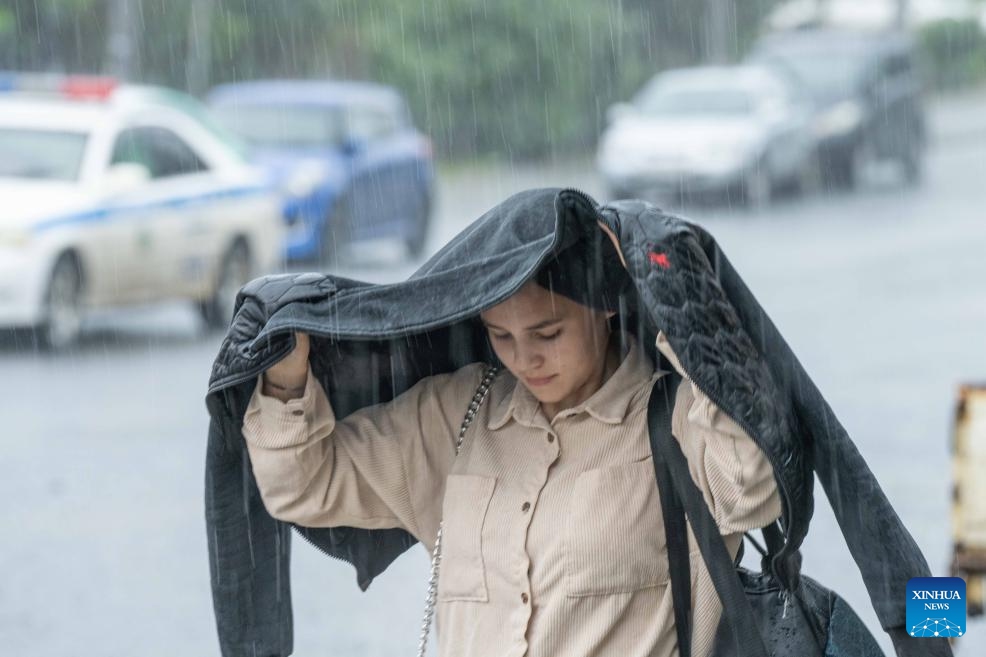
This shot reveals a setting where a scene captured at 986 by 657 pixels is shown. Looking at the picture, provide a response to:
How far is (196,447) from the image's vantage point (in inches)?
339

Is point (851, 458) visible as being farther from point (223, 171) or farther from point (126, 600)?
point (223, 171)

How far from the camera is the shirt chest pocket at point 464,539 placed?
2799mm

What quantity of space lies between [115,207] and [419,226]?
18.5 feet

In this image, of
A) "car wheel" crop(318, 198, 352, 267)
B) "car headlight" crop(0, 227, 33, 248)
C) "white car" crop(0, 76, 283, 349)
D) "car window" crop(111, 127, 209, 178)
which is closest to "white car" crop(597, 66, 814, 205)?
"car wheel" crop(318, 198, 352, 267)

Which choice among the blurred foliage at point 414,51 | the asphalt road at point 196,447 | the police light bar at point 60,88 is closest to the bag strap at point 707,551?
the asphalt road at point 196,447

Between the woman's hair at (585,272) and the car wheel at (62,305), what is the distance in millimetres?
8615

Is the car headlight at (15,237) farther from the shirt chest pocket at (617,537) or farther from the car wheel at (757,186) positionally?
the car wheel at (757,186)

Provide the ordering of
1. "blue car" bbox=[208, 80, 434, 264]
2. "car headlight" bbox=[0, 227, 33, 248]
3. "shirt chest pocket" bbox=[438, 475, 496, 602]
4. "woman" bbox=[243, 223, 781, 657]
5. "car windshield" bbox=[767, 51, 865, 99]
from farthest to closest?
"car windshield" bbox=[767, 51, 865, 99] < "blue car" bbox=[208, 80, 434, 264] < "car headlight" bbox=[0, 227, 33, 248] < "shirt chest pocket" bbox=[438, 475, 496, 602] < "woman" bbox=[243, 223, 781, 657]

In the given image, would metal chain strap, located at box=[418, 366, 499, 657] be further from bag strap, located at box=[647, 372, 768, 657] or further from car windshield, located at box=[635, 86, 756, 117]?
car windshield, located at box=[635, 86, 756, 117]

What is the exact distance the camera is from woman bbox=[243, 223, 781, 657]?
2674mm

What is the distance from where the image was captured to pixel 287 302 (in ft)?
9.23

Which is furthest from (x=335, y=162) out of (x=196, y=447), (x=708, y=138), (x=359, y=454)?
(x=359, y=454)

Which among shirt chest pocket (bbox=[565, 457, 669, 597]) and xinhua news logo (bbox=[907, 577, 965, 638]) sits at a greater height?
shirt chest pocket (bbox=[565, 457, 669, 597])

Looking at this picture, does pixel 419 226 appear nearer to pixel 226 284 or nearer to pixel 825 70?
pixel 226 284
